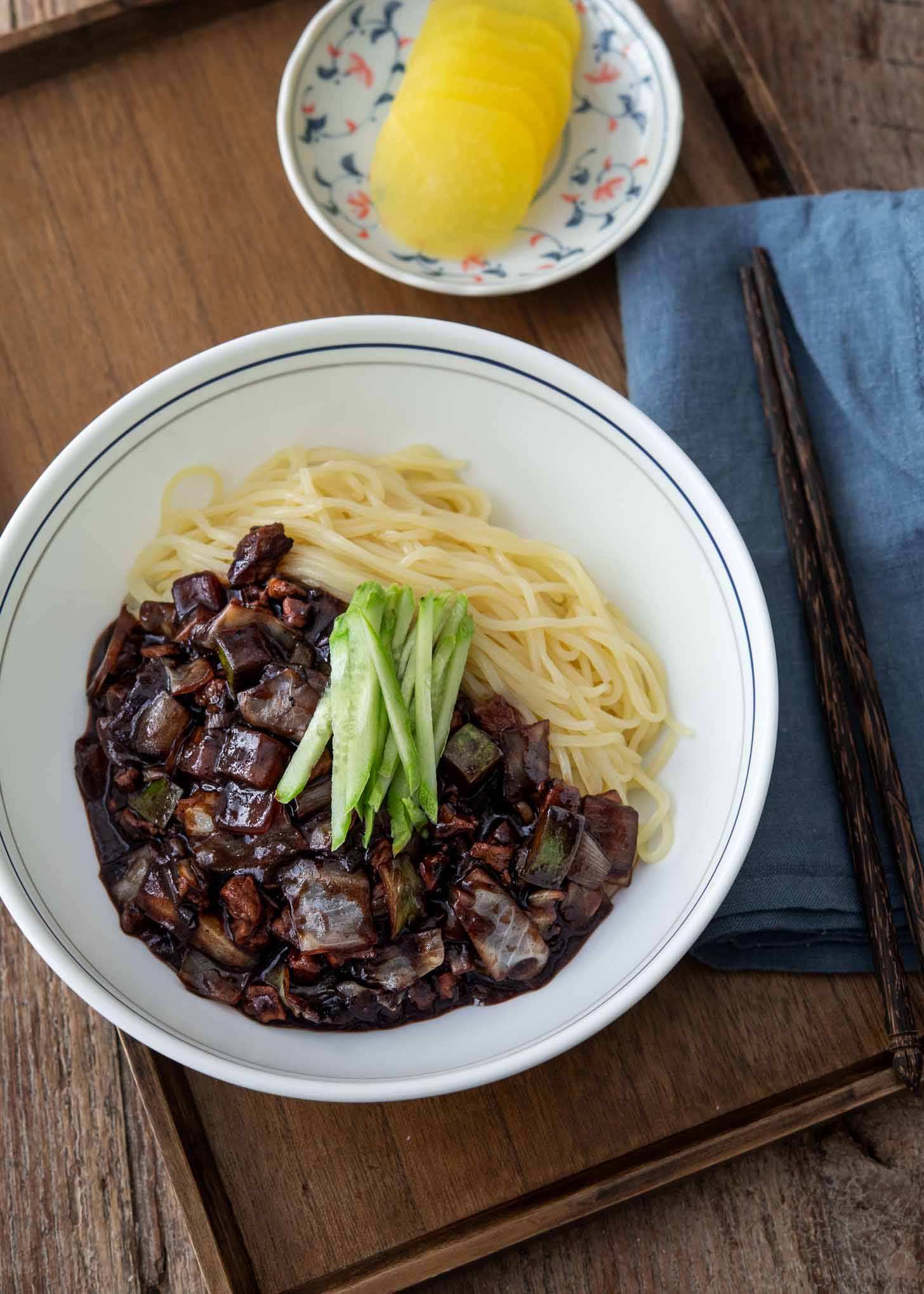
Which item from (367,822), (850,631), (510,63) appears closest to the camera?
(367,822)

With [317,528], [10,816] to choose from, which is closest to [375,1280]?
[10,816]

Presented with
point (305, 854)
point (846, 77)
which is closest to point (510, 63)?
point (846, 77)

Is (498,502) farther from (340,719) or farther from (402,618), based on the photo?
(340,719)

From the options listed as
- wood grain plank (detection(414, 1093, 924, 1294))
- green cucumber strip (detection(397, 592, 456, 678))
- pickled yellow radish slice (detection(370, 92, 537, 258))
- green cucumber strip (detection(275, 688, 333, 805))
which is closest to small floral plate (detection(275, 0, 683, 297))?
pickled yellow radish slice (detection(370, 92, 537, 258))

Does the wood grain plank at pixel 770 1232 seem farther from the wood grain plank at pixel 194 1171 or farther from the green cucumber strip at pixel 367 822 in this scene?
the green cucumber strip at pixel 367 822

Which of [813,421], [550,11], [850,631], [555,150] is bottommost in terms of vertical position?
[850,631]

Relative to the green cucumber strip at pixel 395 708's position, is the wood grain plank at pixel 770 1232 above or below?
below

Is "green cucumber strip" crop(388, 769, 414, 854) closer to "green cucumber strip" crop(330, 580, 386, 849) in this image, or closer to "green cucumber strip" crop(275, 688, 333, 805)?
"green cucumber strip" crop(330, 580, 386, 849)

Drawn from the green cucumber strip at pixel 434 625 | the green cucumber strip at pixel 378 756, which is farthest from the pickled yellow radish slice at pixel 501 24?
the green cucumber strip at pixel 378 756
